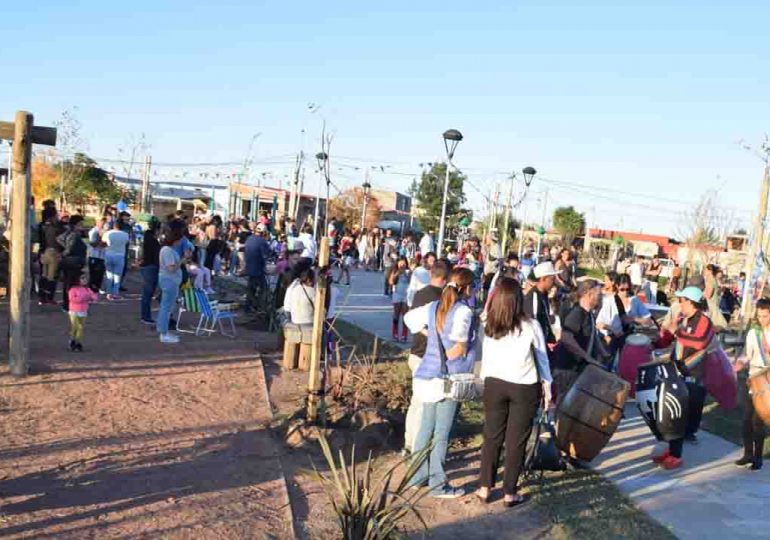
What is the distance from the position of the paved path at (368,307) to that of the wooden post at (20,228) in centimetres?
386

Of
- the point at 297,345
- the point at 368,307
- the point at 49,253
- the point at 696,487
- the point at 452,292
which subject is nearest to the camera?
the point at 452,292

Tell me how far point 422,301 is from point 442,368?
4.30 feet

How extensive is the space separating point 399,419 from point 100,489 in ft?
9.25

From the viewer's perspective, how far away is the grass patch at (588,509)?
5.14 meters

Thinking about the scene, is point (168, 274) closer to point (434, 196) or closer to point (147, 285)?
point (147, 285)

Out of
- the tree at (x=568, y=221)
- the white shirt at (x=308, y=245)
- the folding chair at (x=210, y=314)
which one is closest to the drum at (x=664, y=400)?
the folding chair at (x=210, y=314)

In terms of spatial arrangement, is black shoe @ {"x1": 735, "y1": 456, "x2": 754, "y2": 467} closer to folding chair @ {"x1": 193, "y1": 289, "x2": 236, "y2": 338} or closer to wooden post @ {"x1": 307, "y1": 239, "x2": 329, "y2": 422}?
wooden post @ {"x1": 307, "y1": 239, "x2": 329, "y2": 422}

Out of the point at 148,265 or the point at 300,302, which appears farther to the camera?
the point at 148,265

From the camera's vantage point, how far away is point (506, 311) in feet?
17.0

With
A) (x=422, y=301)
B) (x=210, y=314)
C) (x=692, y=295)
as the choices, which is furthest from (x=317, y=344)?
(x=210, y=314)

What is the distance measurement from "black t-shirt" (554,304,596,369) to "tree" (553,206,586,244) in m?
46.9

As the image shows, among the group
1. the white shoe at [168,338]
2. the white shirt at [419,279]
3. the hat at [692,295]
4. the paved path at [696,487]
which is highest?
the hat at [692,295]

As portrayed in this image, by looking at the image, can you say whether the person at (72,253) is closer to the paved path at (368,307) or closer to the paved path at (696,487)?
the paved path at (368,307)

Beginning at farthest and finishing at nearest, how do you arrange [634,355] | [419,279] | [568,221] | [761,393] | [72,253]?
1. [568,221]
2. [72,253]
3. [419,279]
4. [634,355]
5. [761,393]
